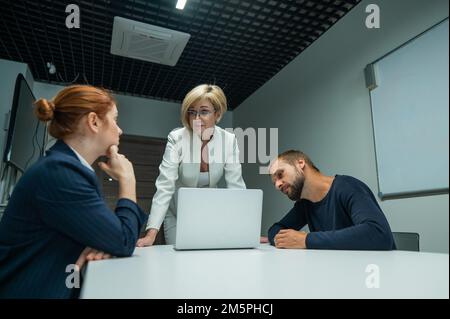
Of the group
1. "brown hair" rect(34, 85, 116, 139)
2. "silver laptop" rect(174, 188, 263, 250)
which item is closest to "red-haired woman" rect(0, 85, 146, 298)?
"brown hair" rect(34, 85, 116, 139)

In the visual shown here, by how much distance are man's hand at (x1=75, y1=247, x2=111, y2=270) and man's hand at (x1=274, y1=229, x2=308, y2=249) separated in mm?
633

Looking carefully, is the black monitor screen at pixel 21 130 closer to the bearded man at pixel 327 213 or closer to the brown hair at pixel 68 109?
the brown hair at pixel 68 109

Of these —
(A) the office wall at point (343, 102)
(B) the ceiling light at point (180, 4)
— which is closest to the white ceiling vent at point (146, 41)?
(B) the ceiling light at point (180, 4)

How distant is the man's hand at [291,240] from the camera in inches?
44.1

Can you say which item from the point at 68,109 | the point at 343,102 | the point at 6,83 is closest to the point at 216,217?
the point at 68,109

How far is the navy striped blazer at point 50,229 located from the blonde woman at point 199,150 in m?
0.80

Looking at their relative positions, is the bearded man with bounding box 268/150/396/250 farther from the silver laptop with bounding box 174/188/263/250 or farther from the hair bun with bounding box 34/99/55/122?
the hair bun with bounding box 34/99/55/122

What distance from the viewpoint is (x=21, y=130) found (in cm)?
237

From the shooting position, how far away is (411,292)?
455 millimetres

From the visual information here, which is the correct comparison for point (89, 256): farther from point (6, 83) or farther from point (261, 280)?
point (6, 83)

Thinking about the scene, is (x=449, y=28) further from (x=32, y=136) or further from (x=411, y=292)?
(x=32, y=136)

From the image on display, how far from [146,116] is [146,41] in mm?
1393
